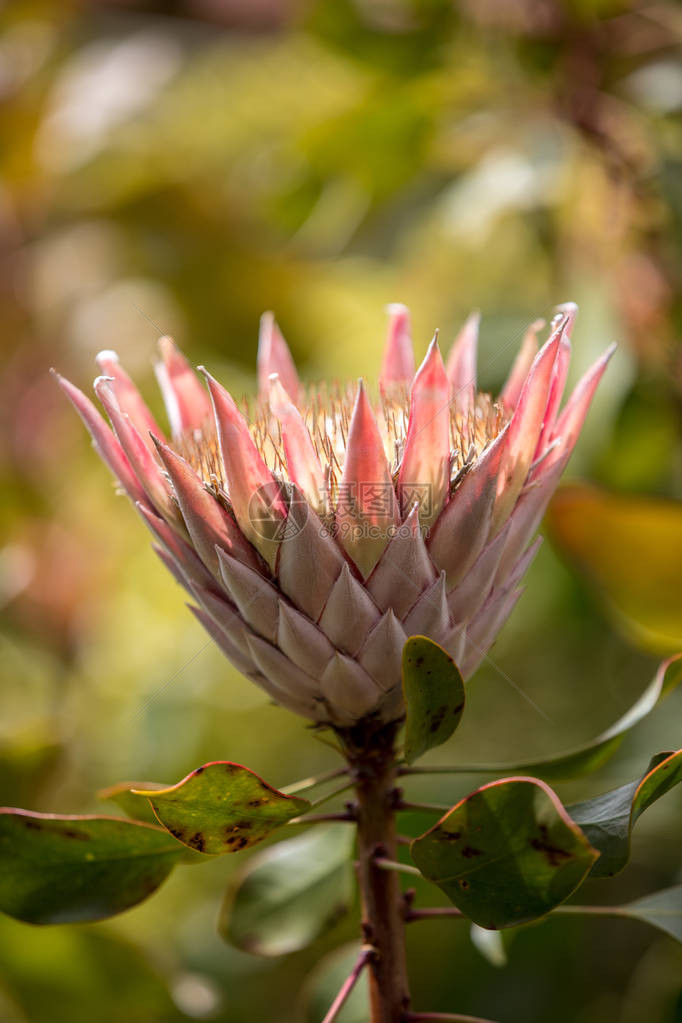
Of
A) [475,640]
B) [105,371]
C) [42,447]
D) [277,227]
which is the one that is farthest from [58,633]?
[475,640]

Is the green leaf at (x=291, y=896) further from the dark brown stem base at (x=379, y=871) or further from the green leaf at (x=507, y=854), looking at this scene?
the green leaf at (x=507, y=854)

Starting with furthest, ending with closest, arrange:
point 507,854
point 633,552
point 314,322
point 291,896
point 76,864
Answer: point 314,322
point 633,552
point 291,896
point 76,864
point 507,854

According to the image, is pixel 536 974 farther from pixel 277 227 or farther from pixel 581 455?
pixel 277 227

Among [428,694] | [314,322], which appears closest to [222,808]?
[428,694]

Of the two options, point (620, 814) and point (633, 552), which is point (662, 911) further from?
point (633, 552)

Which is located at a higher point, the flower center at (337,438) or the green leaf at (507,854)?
the flower center at (337,438)

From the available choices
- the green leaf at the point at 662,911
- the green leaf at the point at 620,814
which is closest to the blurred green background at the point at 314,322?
the green leaf at the point at 662,911

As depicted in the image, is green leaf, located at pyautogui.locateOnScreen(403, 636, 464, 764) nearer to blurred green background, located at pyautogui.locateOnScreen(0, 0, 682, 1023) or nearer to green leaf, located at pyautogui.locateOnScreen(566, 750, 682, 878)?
green leaf, located at pyautogui.locateOnScreen(566, 750, 682, 878)
